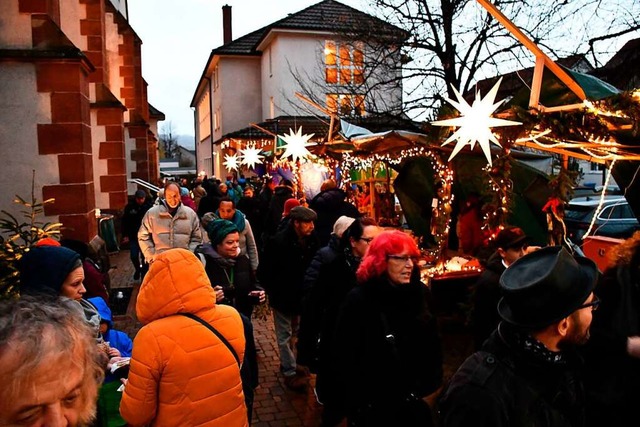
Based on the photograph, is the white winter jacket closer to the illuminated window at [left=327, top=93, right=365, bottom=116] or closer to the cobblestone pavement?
the cobblestone pavement

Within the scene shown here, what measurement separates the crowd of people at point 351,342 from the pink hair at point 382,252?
1 cm

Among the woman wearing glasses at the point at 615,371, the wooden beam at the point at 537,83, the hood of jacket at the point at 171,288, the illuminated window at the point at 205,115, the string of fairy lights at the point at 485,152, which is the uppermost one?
the illuminated window at the point at 205,115

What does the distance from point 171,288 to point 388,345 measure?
1.38m

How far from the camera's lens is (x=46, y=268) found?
3.50 m

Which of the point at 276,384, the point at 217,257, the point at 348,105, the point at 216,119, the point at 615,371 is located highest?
the point at 216,119

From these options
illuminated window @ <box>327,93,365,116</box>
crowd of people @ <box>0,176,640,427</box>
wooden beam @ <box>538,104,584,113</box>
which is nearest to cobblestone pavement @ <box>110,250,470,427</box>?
crowd of people @ <box>0,176,640,427</box>

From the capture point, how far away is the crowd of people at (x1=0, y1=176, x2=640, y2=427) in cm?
160

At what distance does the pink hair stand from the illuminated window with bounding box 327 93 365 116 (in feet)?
44.6

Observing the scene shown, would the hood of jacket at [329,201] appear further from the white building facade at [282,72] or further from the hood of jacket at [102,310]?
the white building facade at [282,72]

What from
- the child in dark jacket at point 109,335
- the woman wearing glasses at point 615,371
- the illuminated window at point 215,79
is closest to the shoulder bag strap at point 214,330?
the child in dark jacket at point 109,335

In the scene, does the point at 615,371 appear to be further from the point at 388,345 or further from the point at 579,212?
the point at 579,212

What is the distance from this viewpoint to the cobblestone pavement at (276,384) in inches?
204

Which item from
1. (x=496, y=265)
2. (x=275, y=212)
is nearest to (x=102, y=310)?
(x=496, y=265)

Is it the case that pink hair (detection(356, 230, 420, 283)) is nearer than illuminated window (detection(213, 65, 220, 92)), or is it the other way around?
pink hair (detection(356, 230, 420, 283))
